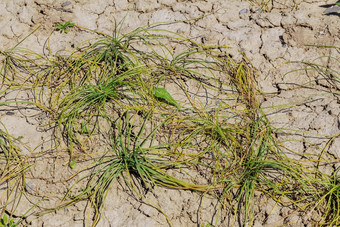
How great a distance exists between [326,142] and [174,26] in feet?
4.91

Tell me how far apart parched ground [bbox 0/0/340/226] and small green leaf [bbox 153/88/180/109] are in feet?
1.86

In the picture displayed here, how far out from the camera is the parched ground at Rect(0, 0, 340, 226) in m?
2.38

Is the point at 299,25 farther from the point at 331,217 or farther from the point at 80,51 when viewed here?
the point at 80,51

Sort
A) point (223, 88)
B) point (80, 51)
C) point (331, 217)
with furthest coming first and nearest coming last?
1. point (80, 51)
2. point (223, 88)
3. point (331, 217)

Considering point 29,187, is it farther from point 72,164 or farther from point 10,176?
point 72,164

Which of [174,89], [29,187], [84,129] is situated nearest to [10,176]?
[29,187]

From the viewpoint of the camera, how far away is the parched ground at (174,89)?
7.79 feet

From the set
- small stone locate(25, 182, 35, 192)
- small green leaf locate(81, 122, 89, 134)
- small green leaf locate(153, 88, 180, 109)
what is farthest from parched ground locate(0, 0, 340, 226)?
small green leaf locate(153, 88, 180, 109)

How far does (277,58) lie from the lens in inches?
116

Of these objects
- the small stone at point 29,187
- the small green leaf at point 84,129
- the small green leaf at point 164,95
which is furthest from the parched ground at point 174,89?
the small green leaf at point 164,95

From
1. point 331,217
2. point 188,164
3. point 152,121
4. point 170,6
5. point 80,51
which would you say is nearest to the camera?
point 331,217

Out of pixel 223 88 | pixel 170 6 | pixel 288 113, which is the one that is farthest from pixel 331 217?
pixel 170 6

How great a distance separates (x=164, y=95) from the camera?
9.06 ft

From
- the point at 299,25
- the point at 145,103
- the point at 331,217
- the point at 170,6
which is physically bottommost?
the point at 331,217
